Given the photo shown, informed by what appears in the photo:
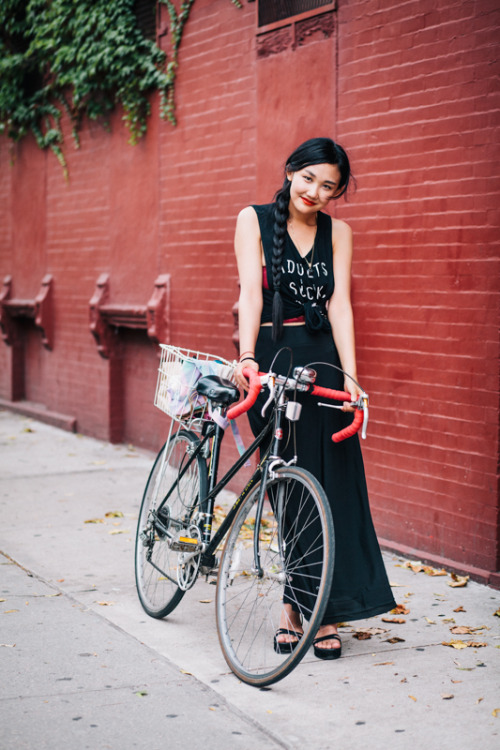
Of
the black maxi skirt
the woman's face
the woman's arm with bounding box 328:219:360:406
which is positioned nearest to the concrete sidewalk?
the black maxi skirt

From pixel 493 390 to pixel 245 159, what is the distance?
317 cm

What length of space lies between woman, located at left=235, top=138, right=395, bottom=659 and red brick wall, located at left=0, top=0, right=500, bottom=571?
1240 mm

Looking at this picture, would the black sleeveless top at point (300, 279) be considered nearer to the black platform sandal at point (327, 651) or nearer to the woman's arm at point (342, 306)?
the woman's arm at point (342, 306)

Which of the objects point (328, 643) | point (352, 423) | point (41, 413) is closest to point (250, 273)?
point (352, 423)

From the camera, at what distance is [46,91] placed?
1098cm

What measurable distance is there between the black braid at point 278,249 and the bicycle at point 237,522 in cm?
32

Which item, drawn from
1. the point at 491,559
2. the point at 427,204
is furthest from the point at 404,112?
the point at 491,559

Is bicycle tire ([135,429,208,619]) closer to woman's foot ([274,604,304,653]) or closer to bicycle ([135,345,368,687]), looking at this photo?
bicycle ([135,345,368,687])

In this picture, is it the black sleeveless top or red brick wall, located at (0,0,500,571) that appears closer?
the black sleeveless top

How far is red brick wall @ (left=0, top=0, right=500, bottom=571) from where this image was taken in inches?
211

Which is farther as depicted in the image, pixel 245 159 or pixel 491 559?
pixel 245 159

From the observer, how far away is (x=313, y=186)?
165 inches

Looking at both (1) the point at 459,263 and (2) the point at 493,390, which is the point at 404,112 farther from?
(2) the point at 493,390

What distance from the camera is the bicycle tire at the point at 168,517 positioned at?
14.9 feet
